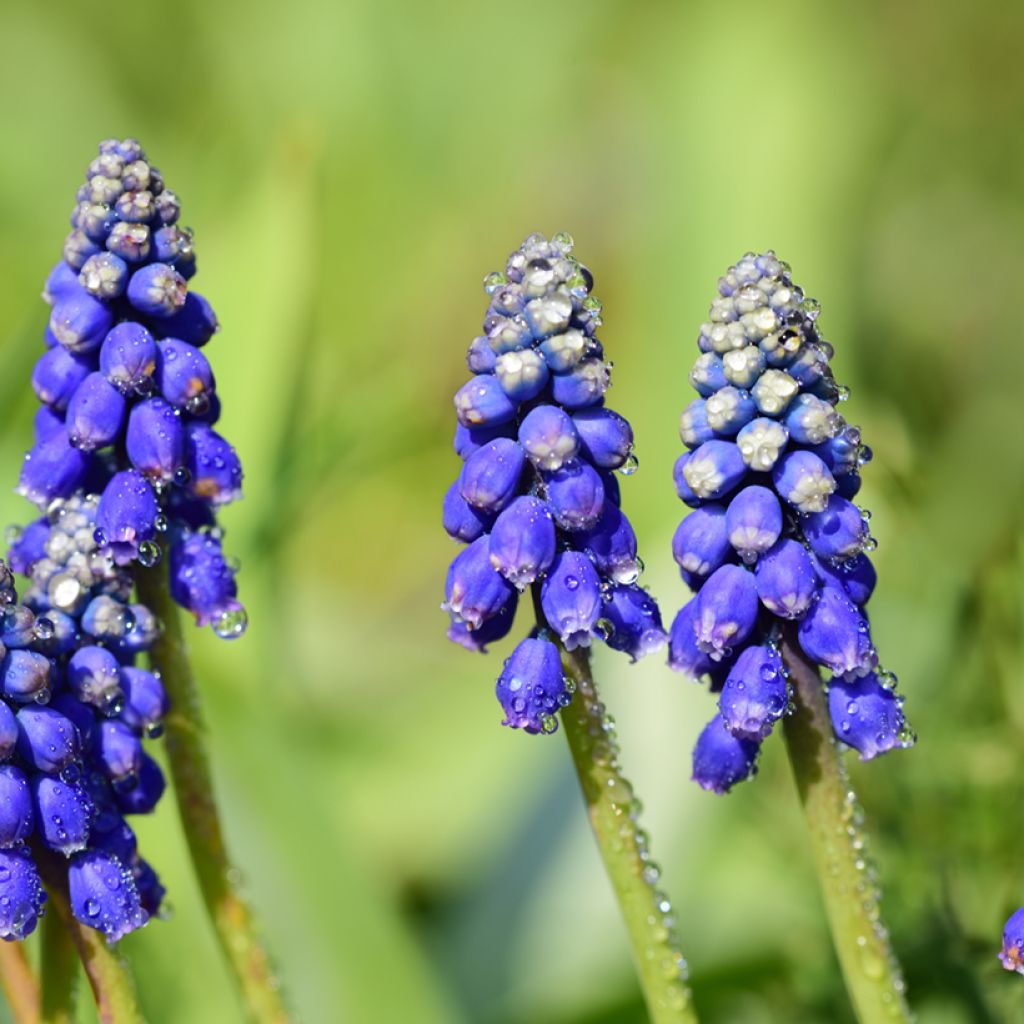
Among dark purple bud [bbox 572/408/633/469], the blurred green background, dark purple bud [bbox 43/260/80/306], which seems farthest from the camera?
the blurred green background

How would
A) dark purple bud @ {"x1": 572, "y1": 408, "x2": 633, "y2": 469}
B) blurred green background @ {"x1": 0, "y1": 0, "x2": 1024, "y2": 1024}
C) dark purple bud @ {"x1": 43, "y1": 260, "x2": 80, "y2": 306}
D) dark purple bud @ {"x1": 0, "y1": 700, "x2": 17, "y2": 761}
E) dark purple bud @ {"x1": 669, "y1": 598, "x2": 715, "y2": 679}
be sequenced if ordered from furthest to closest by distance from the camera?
blurred green background @ {"x1": 0, "y1": 0, "x2": 1024, "y2": 1024}
dark purple bud @ {"x1": 43, "y1": 260, "x2": 80, "y2": 306}
dark purple bud @ {"x1": 669, "y1": 598, "x2": 715, "y2": 679}
dark purple bud @ {"x1": 572, "y1": 408, "x2": 633, "y2": 469}
dark purple bud @ {"x1": 0, "y1": 700, "x2": 17, "y2": 761}

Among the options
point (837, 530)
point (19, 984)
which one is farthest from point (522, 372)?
point (19, 984)

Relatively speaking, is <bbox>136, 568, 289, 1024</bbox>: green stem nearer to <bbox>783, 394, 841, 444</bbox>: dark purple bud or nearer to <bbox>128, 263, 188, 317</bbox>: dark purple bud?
<bbox>128, 263, 188, 317</bbox>: dark purple bud

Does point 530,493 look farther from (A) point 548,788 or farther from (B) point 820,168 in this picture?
(B) point 820,168

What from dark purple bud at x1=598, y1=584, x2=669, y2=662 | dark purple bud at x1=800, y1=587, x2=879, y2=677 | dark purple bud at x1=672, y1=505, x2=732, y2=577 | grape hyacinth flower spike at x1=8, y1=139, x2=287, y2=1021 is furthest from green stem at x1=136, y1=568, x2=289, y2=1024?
dark purple bud at x1=800, y1=587, x2=879, y2=677

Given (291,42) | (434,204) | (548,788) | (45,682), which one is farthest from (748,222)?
(45,682)

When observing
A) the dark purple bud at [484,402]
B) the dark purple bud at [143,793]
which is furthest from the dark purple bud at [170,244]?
the dark purple bud at [143,793]

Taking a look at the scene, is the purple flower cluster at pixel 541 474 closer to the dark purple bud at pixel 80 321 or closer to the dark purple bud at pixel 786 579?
the dark purple bud at pixel 786 579
